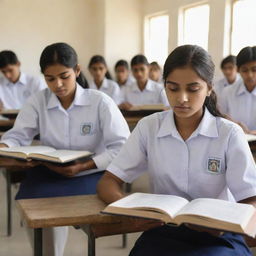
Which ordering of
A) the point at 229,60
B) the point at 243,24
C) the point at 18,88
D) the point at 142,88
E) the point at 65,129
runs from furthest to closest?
the point at 243,24 → the point at 142,88 → the point at 229,60 → the point at 18,88 → the point at 65,129

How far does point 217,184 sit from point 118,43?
642 centimetres

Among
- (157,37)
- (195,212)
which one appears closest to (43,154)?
(195,212)

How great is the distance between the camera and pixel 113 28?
24.7 feet

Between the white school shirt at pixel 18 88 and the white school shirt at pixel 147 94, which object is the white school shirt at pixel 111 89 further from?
the white school shirt at pixel 18 88

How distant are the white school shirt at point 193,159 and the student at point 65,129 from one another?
19.0 inches

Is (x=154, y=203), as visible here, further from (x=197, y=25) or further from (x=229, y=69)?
(x=197, y=25)

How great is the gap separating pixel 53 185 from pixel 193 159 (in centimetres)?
78

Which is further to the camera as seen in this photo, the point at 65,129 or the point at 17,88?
the point at 17,88

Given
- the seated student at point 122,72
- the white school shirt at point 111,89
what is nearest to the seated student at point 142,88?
the white school shirt at point 111,89

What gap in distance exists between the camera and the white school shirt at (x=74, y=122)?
2.15m

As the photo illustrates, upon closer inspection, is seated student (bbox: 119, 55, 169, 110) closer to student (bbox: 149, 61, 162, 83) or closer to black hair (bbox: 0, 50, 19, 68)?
student (bbox: 149, 61, 162, 83)

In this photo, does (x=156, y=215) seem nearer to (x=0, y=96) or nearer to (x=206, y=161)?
(x=206, y=161)

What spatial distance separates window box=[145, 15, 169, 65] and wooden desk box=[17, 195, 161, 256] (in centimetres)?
578

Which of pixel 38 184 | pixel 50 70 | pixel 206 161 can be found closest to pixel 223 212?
pixel 206 161
